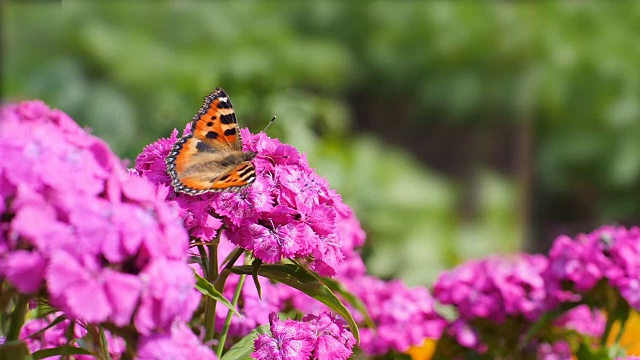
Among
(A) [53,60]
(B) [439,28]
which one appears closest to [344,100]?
(B) [439,28]

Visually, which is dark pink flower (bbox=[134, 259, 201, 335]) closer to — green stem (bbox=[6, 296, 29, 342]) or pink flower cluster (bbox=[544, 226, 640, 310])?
green stem (bbox=[6, 296, 29, 342])

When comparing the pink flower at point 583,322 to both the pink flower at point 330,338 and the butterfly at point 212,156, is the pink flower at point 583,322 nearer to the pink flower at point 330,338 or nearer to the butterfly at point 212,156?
the pink flower at point 330,338

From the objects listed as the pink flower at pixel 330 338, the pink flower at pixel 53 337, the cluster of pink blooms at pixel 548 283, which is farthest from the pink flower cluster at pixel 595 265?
the pink flower at pixel 53 337

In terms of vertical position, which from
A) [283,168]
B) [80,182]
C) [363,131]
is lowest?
[80,182]

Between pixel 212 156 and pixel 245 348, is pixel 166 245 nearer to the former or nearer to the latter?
pixel 212 156

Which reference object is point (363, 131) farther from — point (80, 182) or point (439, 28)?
point (80, 182)

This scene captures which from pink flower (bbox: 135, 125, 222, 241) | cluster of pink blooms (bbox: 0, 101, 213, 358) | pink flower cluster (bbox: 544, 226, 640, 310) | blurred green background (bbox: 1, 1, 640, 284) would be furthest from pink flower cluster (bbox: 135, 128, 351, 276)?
blurred green background (bbox: 1, 1, 640, 284)

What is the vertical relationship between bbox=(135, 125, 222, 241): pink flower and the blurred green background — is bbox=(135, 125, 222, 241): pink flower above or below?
below
